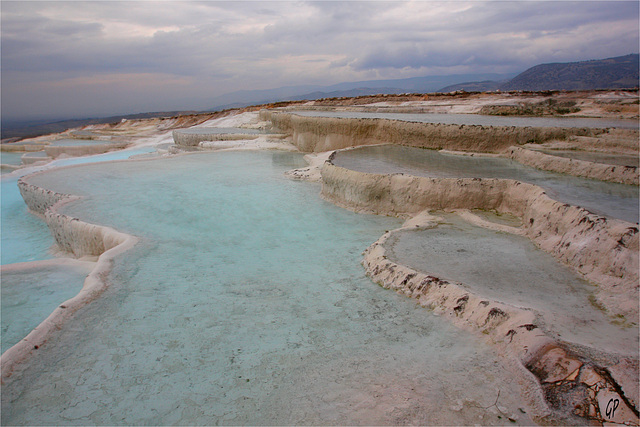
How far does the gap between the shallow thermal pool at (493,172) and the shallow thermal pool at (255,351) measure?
2227mm

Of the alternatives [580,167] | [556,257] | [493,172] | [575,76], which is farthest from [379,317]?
[575,76]

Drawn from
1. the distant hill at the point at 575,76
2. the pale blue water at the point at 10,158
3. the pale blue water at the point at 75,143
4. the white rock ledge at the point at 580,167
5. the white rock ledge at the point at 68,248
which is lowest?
the white rock ledge at the point at 68,248

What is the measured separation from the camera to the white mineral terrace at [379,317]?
1.97 metres

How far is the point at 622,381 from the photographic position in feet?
6.17

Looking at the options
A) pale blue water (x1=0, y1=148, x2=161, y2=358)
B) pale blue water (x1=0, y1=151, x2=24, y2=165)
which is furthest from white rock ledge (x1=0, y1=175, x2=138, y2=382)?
pale blue water (x1=0, y1=151, x2=24, y2=165)

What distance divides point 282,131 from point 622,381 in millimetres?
12541

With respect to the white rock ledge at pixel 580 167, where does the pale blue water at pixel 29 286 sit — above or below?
below

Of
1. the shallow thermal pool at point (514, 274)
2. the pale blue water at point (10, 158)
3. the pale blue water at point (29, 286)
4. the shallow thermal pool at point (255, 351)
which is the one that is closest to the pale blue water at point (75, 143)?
the pale blue water at point (10, 158)

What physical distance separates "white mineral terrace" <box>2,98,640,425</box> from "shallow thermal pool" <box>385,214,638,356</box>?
0.02m

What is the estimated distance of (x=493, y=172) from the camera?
5.91m

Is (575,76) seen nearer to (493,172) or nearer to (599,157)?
(599,157)

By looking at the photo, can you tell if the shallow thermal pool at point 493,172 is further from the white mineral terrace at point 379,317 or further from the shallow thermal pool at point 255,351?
the shallow thermal pool at point 255,351

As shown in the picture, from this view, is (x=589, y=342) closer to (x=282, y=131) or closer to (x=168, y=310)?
(x=168, y=310)

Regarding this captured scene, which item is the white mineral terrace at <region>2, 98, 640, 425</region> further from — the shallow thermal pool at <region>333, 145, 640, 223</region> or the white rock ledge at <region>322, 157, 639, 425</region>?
the shallow thermal pool at <region>333, 145, 640, 223</region>
